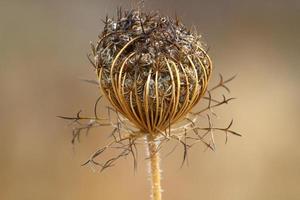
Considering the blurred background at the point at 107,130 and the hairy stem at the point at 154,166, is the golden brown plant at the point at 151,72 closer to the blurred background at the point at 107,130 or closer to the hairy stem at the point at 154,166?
the hairy stem at the point at 154,166

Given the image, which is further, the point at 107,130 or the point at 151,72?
the point at 107,130

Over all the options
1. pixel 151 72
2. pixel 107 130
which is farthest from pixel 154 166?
pixel 107 130

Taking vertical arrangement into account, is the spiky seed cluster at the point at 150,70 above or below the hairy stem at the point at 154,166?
above

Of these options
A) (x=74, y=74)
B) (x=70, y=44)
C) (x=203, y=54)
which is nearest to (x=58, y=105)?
(x=74, y=74)

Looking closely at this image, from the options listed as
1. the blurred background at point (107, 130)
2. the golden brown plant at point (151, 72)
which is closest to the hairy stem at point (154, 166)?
the golden brown plant at point (151, 72)

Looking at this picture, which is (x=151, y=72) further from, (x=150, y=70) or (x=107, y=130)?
(x=107, y=130)

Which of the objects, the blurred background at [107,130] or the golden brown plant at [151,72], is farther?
the blurred background at [107,130]

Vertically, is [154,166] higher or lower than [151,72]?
lower
